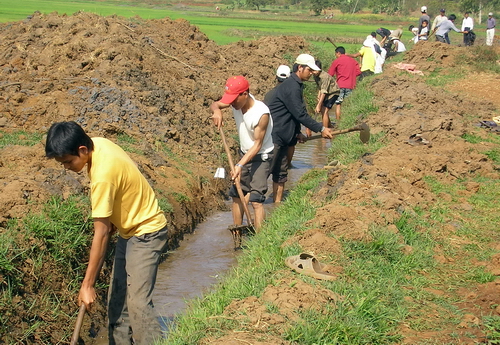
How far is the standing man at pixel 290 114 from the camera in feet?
27.5

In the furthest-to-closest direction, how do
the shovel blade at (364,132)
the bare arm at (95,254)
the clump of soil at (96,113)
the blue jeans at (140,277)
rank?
the shovel blade at (364,132) → the clump of soil at (96,113) → the blue jeans at (140,277) → the bare arm at (95,254)

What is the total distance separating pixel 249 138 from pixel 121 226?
2.85 m

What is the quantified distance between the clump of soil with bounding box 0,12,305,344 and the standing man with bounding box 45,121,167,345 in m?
0.81

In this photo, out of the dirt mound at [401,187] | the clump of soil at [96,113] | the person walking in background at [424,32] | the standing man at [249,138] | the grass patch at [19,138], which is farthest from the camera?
the person walking in background at [424,32]

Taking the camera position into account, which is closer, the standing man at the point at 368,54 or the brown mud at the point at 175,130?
the brown mud at the point at 175,130

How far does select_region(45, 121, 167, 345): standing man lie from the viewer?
13.8 feet

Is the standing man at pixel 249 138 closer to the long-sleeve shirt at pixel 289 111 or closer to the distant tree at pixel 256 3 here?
the long-sleeve shirt at pixel 289 111

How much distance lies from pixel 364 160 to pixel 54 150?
18.5 feet

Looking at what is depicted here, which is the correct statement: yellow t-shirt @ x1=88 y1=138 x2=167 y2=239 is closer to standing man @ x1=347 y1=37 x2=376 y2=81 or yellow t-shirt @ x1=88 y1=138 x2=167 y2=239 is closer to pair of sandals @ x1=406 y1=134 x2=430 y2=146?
pair of sandals @ x1=406 y1=134 x2=430 y2=146

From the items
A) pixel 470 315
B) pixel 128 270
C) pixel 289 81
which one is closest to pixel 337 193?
pixel 289 81

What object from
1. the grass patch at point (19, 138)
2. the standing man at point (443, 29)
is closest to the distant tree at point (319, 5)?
the standing man at point (443, 29)

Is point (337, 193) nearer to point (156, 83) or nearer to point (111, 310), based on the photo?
point (111, 310)

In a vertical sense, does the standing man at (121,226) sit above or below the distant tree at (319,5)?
below

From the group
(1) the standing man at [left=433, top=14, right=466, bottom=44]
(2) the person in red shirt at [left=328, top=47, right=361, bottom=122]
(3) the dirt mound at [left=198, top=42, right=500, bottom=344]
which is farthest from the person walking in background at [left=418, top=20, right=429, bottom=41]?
(2) the person in red shirt at [left=328, top=47, right=361, bottom=122]
